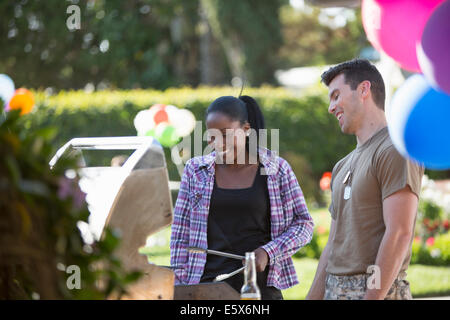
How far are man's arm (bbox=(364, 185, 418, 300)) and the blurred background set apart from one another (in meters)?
1.09

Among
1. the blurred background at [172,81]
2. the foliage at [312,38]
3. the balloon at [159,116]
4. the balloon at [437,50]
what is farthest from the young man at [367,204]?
the foliage at [312,38]

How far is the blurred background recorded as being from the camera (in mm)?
1618

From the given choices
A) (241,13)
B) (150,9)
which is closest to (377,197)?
(241,13)

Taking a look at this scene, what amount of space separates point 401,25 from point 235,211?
1105mm

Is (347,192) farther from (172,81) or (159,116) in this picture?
(172,81)

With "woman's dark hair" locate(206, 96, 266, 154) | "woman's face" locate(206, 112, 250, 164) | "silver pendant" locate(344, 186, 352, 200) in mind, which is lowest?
"silver pendant" locate(344, 186, 352, 200)

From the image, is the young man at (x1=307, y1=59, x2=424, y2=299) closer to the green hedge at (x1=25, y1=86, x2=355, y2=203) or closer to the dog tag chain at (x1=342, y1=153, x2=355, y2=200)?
the dog tag chain at (x1=342, y1=153, x2=355, y2=200)

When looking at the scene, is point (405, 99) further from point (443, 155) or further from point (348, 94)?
point (348, 94)

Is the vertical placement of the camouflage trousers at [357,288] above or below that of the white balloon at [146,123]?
above

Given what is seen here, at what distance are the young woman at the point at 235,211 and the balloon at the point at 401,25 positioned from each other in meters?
0.81

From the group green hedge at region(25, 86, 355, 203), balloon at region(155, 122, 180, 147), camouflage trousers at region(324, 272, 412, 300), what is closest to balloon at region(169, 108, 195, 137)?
balloon at region(155, 122, 180, 147)

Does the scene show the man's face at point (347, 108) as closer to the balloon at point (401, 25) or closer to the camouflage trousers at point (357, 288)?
the balloon at point (401, 25)

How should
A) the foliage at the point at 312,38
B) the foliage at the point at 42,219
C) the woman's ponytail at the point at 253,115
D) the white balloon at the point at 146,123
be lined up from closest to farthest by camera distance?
1. the foliage at the point at 42,219
2. the woman's ponytail at the point at 253,115
3. the white balloon at the point at 146,123
4. the foliage at the point at 312,38

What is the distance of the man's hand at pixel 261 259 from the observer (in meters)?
2.95
